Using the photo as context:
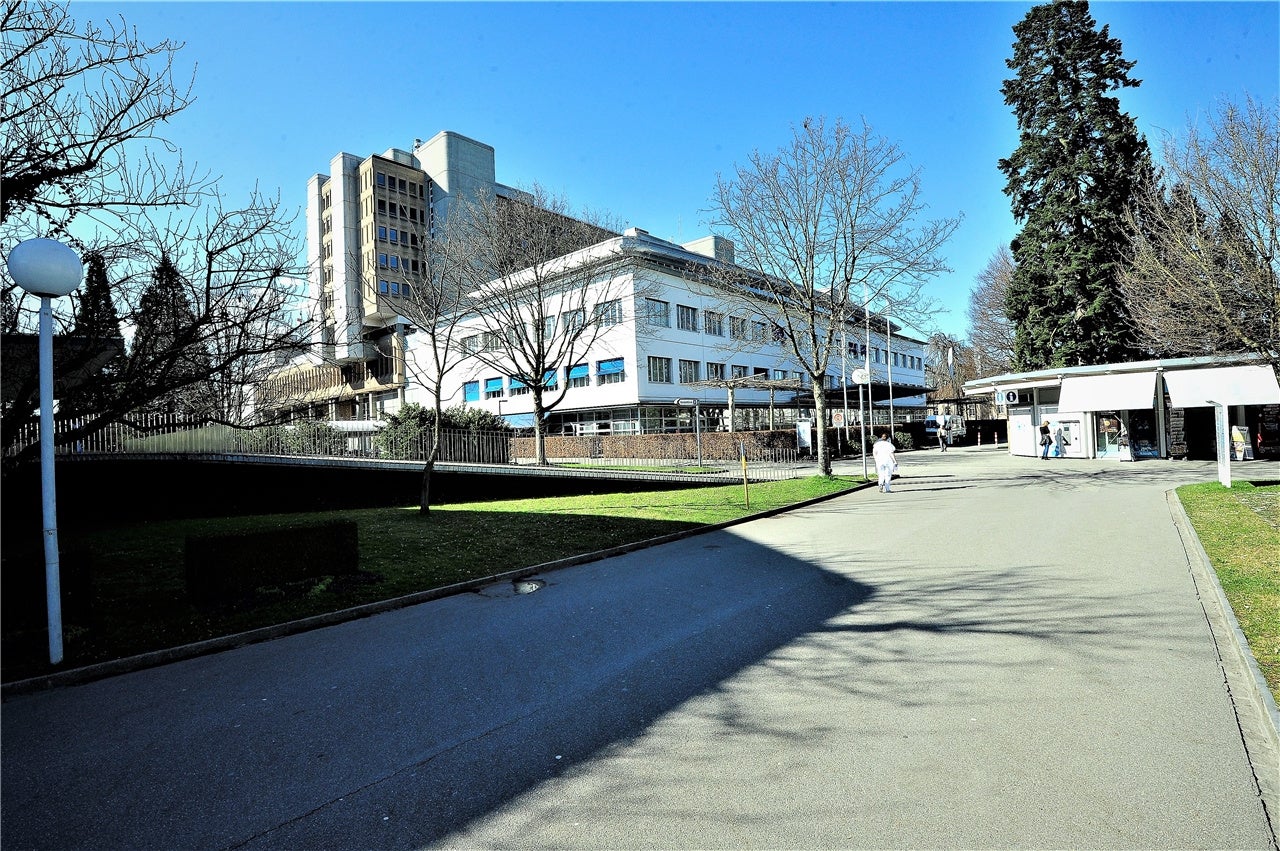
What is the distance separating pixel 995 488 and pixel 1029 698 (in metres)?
16.4

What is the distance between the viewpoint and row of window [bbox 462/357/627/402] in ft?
144

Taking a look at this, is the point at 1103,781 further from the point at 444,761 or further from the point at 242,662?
the point at 242,662

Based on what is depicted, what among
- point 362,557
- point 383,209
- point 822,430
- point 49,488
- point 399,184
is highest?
point 399,184

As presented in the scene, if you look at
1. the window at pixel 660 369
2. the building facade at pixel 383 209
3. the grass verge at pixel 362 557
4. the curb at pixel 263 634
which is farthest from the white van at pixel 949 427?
the curb at pixel 263 634

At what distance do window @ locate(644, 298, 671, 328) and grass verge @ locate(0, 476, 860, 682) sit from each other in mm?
24790

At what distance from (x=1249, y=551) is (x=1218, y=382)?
20325 millimetres

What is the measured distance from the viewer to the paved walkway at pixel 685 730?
3.09 meters

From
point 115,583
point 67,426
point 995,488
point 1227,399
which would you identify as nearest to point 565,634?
point 115,583

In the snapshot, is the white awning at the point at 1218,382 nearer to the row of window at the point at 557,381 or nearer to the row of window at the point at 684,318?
the row of window at the point at 684,318

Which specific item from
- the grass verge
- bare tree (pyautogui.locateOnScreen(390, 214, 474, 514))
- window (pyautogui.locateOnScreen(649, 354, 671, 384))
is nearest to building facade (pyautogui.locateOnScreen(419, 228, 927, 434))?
window (pyautogui.locateOnScreen(649, 354, 671, 384))

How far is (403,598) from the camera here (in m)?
7.77

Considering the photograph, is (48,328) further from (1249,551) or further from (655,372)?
(655,372)

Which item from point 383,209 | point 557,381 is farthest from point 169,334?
point 383,209

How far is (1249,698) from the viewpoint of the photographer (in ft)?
14.0
